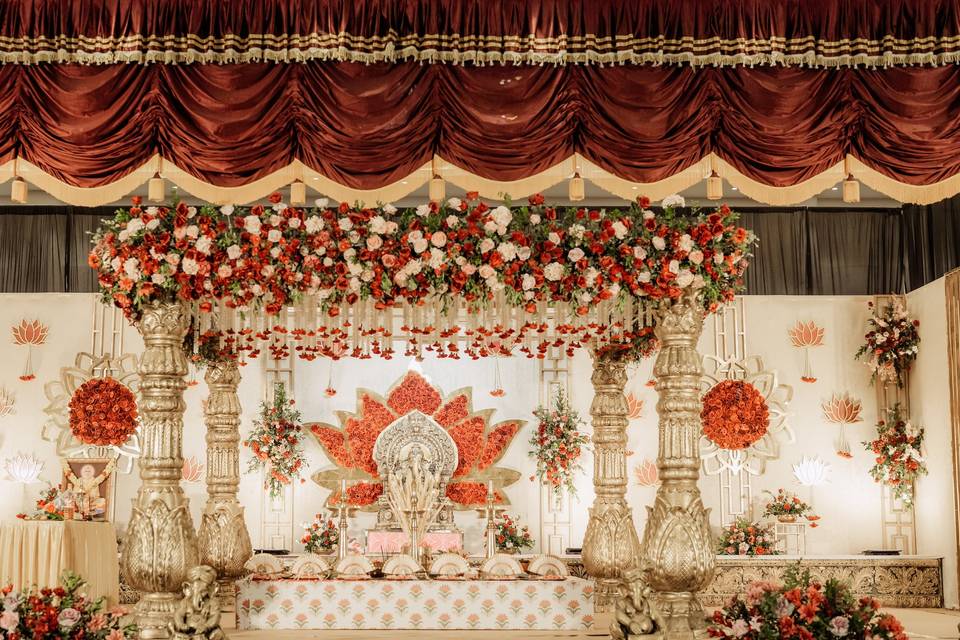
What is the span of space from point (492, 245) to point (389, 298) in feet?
2.73

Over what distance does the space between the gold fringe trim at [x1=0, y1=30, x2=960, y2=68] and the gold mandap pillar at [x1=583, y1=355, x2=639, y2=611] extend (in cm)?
356

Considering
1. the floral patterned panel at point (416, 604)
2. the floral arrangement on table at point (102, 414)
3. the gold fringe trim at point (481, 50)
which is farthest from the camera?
the floral arrangement on table at point (102, 414)

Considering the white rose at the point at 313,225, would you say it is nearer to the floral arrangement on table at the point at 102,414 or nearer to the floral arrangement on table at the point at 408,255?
the floral arrangement on table at the point at 408,255

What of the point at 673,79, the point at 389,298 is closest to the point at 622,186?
the point at 673,79

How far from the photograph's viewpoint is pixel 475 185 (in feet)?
22.5

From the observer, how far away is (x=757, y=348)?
1348cm

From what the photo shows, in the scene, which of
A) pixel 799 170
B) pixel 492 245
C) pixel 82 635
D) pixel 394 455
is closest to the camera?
pixel 82 635

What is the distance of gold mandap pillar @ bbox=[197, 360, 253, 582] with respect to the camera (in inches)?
369

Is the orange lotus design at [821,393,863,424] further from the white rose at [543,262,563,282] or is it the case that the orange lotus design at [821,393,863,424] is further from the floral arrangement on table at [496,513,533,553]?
the white rose at [543,262,563,282]

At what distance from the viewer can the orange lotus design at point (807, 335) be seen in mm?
13383

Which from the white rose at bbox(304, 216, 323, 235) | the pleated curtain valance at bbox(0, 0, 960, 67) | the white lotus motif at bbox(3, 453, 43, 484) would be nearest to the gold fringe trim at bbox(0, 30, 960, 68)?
the pleated curtain valance at bbox(0, 0, 960, 67)

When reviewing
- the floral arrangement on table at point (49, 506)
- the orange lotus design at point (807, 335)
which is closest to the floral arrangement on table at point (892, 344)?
the orange lotus design at point (807, 335)

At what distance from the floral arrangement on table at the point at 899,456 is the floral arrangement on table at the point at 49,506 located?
9381mm

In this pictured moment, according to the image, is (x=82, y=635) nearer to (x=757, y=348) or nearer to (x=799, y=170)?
(x=799, y=170)
